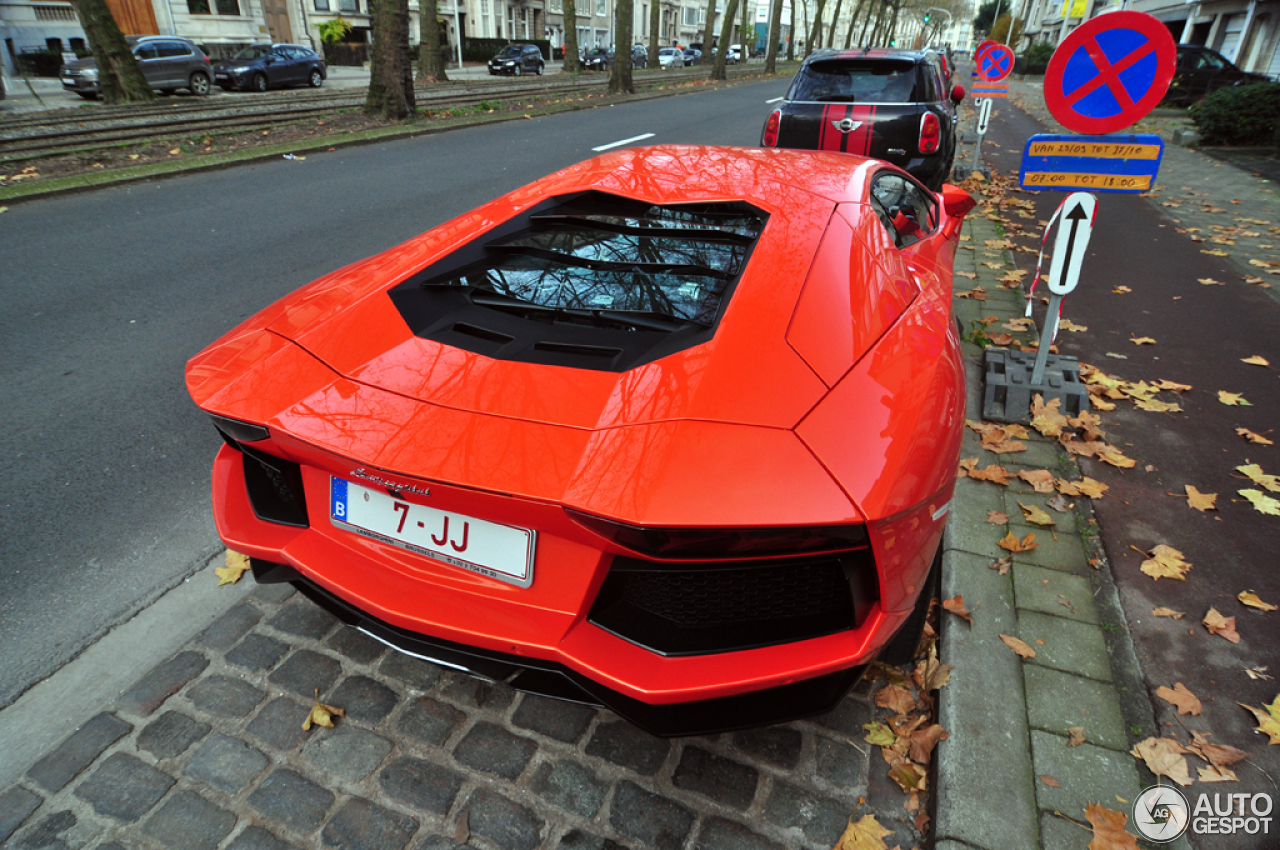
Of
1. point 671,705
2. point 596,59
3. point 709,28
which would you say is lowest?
point 671,705

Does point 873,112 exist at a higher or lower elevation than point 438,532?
higher

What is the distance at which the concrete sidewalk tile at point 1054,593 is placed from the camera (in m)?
2.48

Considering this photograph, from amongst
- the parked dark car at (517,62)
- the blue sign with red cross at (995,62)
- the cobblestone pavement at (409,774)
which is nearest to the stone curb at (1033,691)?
the cobblestone pavement at (409,774)

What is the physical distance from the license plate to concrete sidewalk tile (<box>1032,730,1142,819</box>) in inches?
58.6

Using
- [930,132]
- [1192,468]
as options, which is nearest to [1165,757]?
[1192,468]

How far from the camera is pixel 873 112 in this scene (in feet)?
24.1

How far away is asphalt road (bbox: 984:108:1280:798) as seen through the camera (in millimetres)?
2270

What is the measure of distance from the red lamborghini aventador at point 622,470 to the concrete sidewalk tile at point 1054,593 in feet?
3.33

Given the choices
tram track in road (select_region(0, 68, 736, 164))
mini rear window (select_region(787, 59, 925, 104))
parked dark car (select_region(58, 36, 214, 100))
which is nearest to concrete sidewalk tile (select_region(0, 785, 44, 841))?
mini rear window (select_region(787, 59, 925, 104))

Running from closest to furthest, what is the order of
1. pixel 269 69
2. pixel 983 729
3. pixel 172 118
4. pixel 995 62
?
pixel 983 729 → pixel 995 62 → pixel 172 118 → pixel 269 69

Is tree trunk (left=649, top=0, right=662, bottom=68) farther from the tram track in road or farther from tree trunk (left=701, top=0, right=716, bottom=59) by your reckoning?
the tram track in road

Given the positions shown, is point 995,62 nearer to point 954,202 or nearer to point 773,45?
point 954,202

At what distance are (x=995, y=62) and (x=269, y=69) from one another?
23.7 m

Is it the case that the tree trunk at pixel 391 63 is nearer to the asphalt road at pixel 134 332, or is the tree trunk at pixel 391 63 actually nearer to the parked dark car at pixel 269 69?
the asphalt road at pixel 134 332
